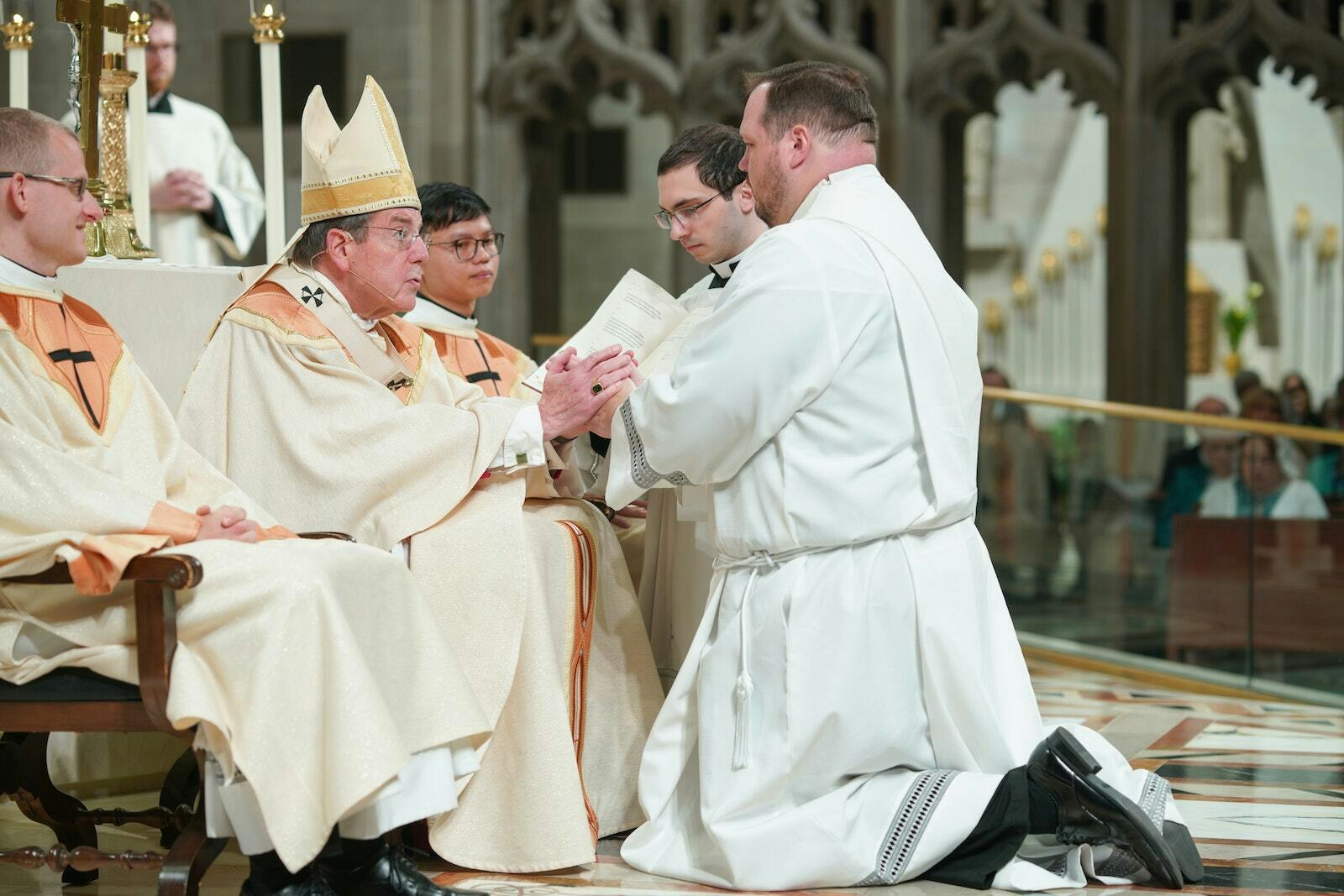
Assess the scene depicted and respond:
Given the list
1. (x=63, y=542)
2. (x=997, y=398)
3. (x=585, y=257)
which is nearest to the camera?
(x=63, y=542)

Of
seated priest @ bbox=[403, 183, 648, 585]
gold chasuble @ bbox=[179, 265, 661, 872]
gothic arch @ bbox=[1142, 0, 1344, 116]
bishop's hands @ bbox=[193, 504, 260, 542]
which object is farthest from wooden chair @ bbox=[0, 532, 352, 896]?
gothic arch @ bbox=[1142, 0, 1344, 116]

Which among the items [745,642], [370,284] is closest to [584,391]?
[370,284]

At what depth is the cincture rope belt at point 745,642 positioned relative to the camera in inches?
145

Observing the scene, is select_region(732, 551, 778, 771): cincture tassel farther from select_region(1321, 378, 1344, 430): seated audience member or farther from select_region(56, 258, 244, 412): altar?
select_region(1321, 378, 1344, 430): seated audience member

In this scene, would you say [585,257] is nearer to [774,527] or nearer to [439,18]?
[439,18]

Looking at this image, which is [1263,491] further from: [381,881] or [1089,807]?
[381,881]

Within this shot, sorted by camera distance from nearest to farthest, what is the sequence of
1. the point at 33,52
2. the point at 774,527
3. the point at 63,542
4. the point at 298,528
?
1. the point at 63,542
2. the point at 774,527
3. the point at 298,528
4. the point at 33,52

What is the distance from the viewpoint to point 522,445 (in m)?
4.07

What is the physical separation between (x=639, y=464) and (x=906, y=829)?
3.17ft

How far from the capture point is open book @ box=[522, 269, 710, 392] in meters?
4.27

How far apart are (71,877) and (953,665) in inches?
78.3

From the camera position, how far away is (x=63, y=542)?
10.6ft

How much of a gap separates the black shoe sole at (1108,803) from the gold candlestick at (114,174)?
111 inches

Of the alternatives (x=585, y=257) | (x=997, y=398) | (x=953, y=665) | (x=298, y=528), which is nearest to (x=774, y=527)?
(x=953, y=665)
